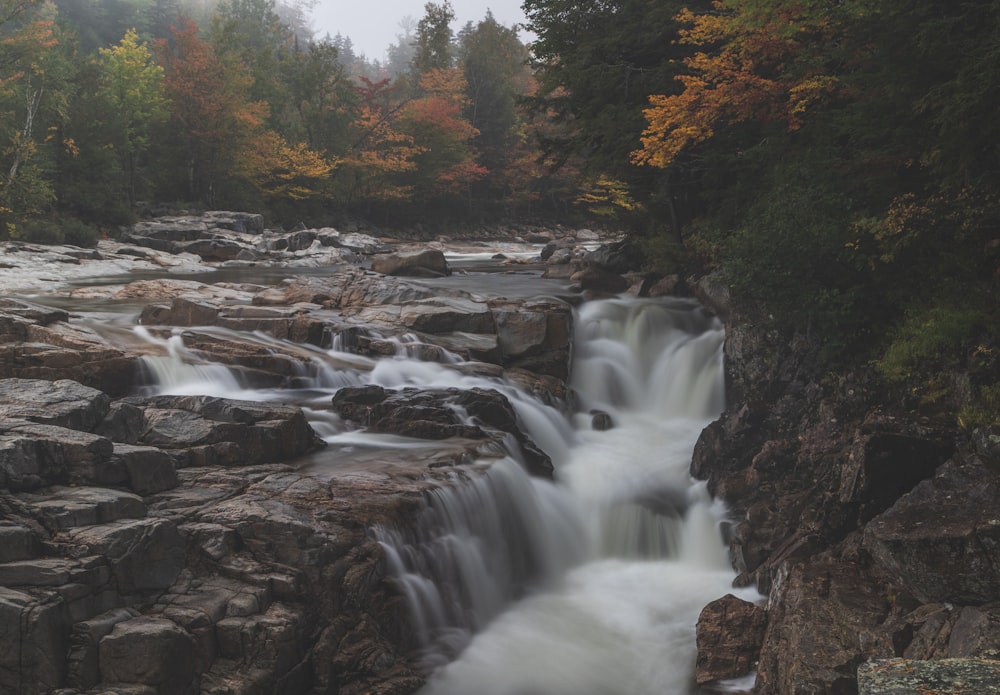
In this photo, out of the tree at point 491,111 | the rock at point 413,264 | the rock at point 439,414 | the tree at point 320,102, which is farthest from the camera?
the tree at point 491,111

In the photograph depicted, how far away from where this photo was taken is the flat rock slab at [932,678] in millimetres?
2861

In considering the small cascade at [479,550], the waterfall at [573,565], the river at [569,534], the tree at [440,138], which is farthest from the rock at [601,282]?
the tree at [440,138]

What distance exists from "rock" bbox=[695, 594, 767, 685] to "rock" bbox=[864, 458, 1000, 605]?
1369 mm

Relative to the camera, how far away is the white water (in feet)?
23.3

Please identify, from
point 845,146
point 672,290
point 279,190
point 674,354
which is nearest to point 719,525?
point 674,354

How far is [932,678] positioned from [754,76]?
512 inches

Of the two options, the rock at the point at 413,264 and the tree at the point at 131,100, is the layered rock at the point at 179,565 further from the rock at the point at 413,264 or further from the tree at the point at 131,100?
the tree at the point at 131,100

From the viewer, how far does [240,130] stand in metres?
45.9

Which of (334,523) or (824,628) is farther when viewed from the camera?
(334,523)

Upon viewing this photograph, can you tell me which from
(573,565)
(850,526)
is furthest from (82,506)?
(850,526)

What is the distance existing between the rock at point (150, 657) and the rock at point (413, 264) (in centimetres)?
2081

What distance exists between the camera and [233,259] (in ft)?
112

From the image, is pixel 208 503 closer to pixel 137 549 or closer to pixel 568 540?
pixel 137 549

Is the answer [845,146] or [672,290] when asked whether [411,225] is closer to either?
[672,290]
